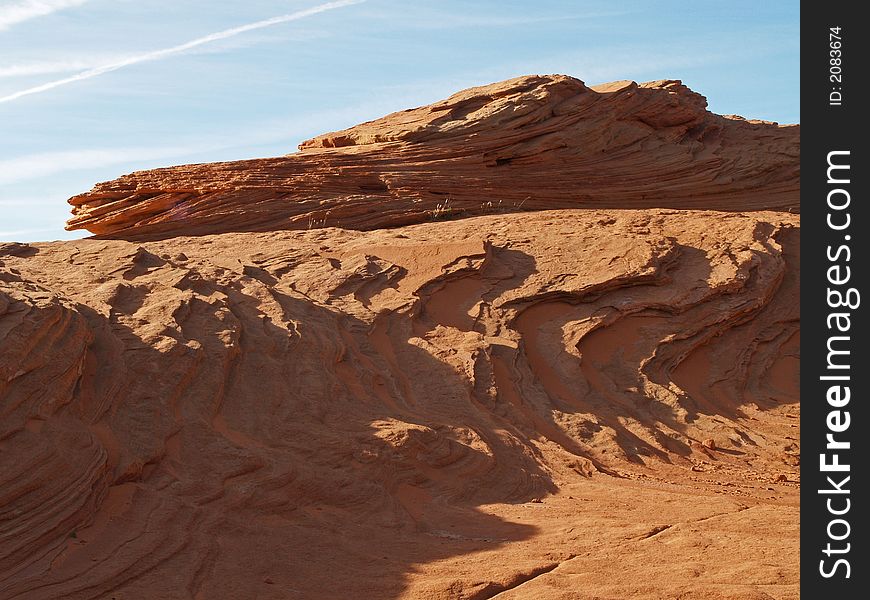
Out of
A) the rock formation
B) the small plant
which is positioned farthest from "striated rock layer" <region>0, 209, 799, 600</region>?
the small plant

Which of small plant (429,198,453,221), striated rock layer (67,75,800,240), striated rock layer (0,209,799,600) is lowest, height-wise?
striated rock layer (0,209,799,600)

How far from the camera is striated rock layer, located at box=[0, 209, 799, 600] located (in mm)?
6582

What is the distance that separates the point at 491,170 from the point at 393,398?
951 centimetres

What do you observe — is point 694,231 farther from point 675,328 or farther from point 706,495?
point 706,495

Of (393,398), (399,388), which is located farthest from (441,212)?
(393,398)

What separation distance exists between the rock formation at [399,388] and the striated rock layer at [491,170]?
8cm

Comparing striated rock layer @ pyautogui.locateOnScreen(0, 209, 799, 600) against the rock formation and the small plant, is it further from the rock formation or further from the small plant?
the small plant

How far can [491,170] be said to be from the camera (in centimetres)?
A: 1881

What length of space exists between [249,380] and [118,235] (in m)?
A: 7.59

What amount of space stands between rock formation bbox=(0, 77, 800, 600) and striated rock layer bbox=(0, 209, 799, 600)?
0.11 feet
